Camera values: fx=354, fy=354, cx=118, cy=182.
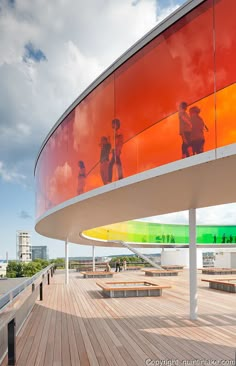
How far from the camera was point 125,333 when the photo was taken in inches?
309

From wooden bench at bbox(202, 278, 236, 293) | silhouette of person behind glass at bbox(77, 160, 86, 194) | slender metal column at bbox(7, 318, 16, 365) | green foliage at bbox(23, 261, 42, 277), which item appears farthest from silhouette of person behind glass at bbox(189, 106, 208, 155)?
green foliage at bbox(23, 261, 42, 277)

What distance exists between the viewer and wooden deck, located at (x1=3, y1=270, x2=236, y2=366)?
6039 millimetres

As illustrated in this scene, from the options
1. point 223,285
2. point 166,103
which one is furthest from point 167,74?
point 223,285

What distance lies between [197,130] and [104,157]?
2.67 m

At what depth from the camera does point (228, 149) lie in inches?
178

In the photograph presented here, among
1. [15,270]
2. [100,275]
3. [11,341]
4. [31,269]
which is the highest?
[11,341]

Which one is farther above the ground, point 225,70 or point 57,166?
point 225,70

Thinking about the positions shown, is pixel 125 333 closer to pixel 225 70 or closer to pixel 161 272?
pixel 225 70

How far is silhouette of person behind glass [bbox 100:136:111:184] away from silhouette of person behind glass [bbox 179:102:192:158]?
2.10m

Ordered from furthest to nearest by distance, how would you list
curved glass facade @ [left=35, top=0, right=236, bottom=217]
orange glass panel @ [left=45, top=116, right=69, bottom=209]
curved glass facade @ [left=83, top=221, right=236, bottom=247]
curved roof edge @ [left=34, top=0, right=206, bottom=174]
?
curved glass facade @ [left=83, top=221, right=236, bottom=247] → orange glass panel @ [left=45, top=116, right=69, bottom=209] → curved roof edge @ [left=34, top=0, right=206, bottom=174] → curved glass facade @ [left=35, top=0, right=236, bottom=217]

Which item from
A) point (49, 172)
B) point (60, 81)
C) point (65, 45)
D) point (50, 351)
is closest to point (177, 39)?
point (50, 351)

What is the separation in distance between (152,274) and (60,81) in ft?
51.7

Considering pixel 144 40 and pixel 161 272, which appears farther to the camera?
pixel 161 272

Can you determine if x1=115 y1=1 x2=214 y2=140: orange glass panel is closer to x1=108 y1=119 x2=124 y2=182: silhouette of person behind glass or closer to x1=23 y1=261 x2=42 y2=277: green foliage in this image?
x1=108 y1=119 x2=124 y2=182: silhouette of person behind glass
